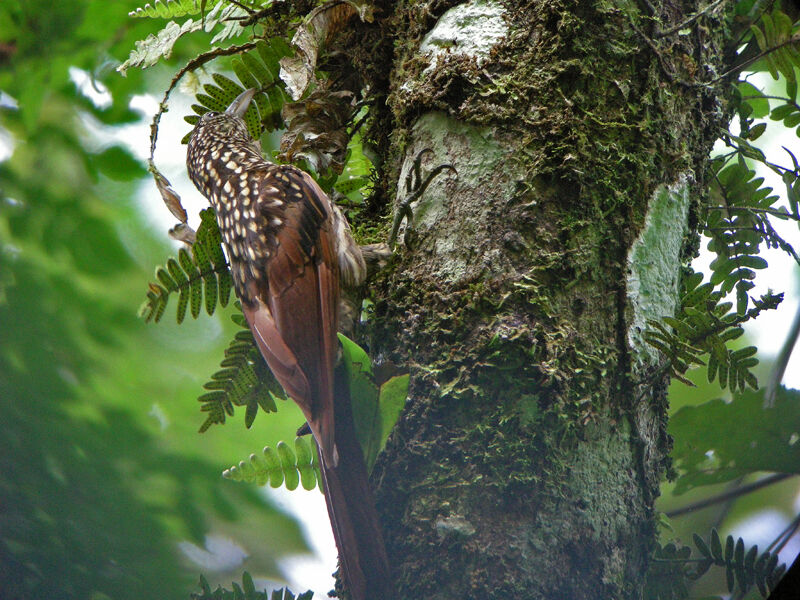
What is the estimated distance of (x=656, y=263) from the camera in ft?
3.26

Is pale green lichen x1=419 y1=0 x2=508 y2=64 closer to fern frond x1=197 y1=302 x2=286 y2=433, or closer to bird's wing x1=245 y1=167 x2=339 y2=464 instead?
bird's wing x1=245 y1=167 x2=339 y2=464

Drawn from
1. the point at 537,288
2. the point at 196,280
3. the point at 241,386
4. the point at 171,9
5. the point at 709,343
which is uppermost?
the point at 171,9

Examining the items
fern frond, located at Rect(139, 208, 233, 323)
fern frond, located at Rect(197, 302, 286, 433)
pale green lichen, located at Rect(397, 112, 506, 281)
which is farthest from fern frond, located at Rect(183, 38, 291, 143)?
fern frond, located at Rect(197, 302, 286, 433)

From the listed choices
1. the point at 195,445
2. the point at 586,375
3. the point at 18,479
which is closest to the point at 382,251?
the point at 586,375

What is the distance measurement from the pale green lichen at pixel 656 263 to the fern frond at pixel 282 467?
62cm

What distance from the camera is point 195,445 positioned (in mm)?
1194

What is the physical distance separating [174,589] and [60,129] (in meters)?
1.16

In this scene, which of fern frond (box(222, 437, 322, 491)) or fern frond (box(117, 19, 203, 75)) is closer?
fern frond (box(222, 437, 322, 491))

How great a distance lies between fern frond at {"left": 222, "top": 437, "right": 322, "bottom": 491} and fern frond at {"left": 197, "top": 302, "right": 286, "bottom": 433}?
10 cm

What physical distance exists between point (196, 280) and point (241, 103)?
1.55ft

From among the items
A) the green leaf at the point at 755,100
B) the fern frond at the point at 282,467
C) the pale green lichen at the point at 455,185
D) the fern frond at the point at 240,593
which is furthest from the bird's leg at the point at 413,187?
the green leaf at the point at 755,100

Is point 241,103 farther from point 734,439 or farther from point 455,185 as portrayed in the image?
point 734,439

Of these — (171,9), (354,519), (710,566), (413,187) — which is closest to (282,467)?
(354,519)

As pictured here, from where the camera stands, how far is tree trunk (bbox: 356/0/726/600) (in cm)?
82
